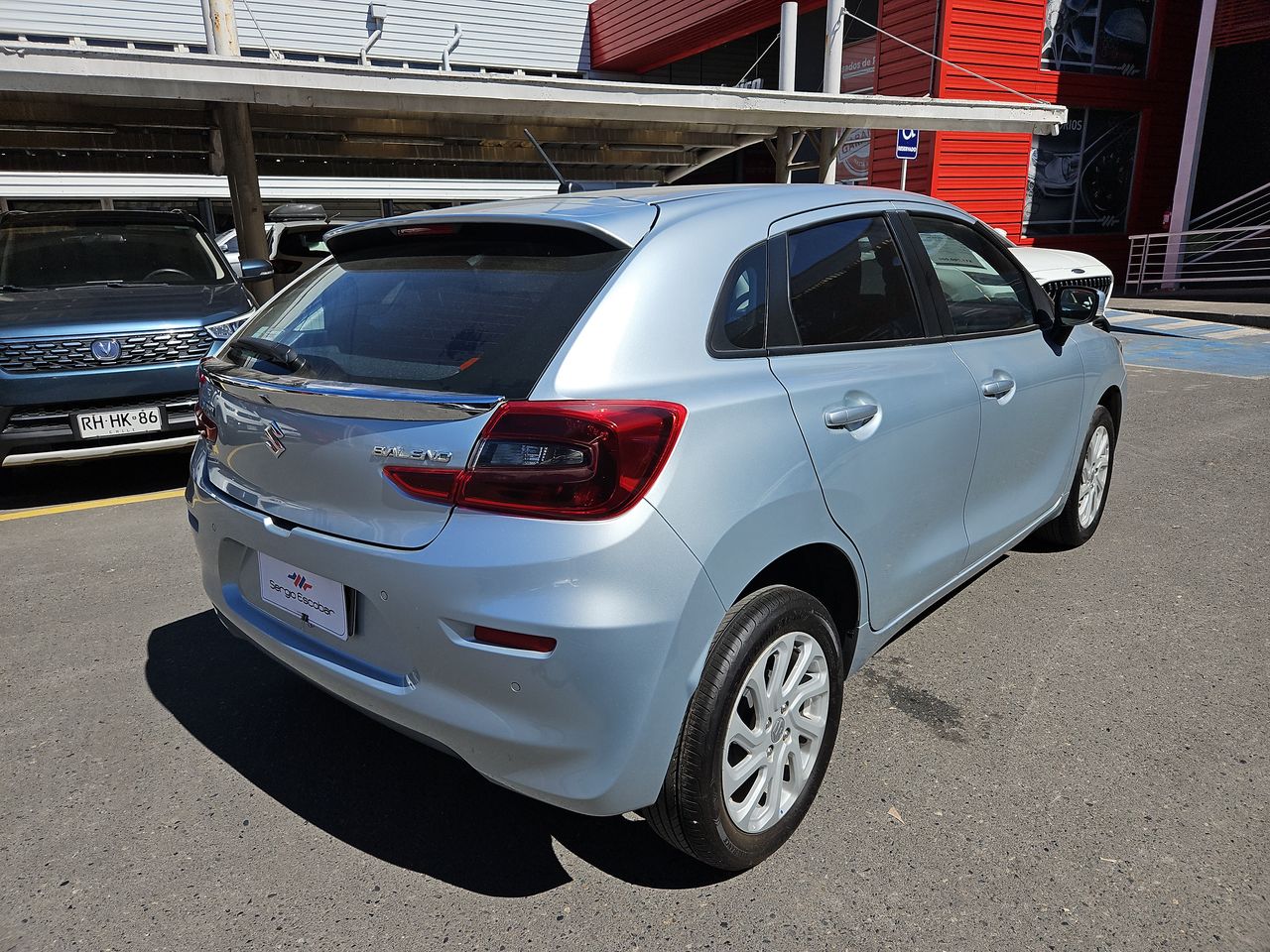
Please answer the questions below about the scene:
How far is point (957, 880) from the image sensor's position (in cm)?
219

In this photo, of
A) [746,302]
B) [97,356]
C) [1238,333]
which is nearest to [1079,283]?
[1238,333]

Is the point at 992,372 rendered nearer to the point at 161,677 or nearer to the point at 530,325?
the point at 530,325

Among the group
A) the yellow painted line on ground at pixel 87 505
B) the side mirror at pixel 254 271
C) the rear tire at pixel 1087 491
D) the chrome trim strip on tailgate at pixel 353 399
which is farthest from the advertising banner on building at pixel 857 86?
the chrome trim strip on tailgate at pixel 353 399

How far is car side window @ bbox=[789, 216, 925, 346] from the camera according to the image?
2.42 metres

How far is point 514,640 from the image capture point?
71.7 inches

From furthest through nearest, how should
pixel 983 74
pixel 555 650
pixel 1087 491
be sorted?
pixel 983 74
pixel 1087 491
pixel 555 650

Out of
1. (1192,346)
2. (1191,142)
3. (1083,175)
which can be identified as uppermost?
(1191,142)

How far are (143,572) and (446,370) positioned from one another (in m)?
2.89

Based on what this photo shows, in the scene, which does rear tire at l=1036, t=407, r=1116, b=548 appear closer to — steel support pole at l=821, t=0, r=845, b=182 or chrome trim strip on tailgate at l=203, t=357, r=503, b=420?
chrome trim strip on tailgate at l=203, t=357, r=503, b=420

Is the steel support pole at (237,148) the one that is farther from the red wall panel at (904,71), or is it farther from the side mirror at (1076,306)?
the red wall panel at (904,71)

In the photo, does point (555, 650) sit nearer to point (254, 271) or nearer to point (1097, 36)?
point (254, 271)

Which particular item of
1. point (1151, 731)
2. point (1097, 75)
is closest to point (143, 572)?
point (1151, 731)

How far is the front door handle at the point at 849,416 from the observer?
7.53ft

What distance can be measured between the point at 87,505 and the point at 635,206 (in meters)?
4.40
